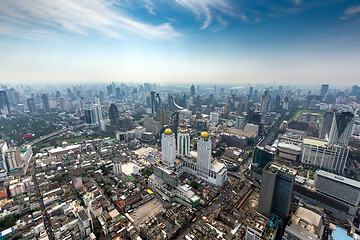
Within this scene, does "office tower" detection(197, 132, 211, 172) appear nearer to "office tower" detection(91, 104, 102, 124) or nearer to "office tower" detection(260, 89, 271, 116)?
"office tower" detection(91, 104, 102, 124)

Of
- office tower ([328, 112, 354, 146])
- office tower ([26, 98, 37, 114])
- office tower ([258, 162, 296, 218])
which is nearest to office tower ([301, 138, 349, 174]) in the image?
office tower ([328, 112, 354, 146])

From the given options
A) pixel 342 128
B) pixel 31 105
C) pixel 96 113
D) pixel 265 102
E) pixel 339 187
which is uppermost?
pixel 265 102

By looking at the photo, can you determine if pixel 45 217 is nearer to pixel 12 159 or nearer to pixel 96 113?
pixel 12 159

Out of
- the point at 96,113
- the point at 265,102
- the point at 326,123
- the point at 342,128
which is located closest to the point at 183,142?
the point at 342,128

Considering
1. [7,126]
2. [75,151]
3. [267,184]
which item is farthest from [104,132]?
[267,184]

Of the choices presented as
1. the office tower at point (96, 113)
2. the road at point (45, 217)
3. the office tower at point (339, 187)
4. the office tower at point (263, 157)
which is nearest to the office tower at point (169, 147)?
the office tower at point (263, 157)

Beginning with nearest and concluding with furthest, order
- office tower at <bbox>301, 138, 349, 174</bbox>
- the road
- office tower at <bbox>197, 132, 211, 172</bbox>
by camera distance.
A: the road
office tower at <bbox>197, 132, 211, 172</bbox>
office tower at <bbox>301, 138, 349, 174</bbox>

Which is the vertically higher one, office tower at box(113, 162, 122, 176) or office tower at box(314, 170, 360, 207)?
office tower at box(314, 170, 360, 207)

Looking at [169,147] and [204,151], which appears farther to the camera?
[169,147]
